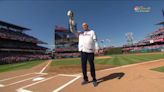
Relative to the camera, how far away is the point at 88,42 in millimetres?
4059

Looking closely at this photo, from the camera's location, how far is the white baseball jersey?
4035 millimetres

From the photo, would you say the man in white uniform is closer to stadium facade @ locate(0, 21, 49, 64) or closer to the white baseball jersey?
the white baseball jersey

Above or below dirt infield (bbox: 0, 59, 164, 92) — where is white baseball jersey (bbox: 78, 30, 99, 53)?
above

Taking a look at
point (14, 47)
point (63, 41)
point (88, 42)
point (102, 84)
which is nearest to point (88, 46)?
point (88, 42)

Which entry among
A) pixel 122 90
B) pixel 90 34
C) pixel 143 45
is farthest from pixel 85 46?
pixel 143 45

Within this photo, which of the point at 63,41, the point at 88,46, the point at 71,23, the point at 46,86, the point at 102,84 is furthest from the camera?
the point at 63,41

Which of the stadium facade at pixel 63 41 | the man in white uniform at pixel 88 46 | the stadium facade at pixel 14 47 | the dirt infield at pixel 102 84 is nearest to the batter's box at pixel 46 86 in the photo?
the dirt infield at pixel 102 84

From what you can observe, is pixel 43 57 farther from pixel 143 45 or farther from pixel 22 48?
pixel 143 45

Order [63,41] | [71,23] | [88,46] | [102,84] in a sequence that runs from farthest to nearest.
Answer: [63,41]
[71,23]
[88,46]
[102,84]

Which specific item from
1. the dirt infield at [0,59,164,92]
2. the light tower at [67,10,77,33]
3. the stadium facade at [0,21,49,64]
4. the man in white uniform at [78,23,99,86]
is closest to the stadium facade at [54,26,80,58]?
the stadium facade at [0,21,49,64]

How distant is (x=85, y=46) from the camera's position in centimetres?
405

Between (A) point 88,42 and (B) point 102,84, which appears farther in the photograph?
(A) point 88,42

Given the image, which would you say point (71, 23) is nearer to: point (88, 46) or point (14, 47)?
point (88, 46)

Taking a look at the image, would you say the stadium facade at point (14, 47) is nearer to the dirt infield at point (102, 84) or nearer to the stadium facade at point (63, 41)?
the stadium facade at point (63, 41)
